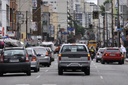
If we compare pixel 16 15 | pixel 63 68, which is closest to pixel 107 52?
pixel 63 68

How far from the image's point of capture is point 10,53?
1174 inches

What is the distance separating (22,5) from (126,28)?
38315 mm

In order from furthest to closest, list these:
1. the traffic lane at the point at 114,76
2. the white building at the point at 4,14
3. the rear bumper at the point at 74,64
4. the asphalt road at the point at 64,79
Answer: the white building at the point at 4,14 < the rear bumper at the point at 74,64 < the traffic lane at the point at 114,76 < the asphalt road at the point at 64,79

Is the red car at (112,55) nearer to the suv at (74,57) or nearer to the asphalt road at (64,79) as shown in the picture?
the asphalt road at (64,79)

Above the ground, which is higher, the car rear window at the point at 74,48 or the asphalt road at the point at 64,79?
A: the car rear window at the point at 74,48

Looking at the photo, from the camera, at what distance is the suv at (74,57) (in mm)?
29766

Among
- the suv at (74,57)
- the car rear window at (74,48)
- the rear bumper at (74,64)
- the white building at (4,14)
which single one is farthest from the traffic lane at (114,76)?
the white building at (4,14)

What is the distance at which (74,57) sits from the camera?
29.9m

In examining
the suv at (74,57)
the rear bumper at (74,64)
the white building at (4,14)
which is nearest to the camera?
the suv at (74,57)

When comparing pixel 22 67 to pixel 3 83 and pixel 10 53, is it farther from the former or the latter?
pixel 3 83

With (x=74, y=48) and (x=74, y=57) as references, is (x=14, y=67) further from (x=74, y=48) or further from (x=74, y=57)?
(x=74, y=48)

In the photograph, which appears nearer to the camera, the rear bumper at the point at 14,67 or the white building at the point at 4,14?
the rear bumper at the point at 14,67

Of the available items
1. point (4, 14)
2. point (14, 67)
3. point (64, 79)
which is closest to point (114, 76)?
point (64, 79)

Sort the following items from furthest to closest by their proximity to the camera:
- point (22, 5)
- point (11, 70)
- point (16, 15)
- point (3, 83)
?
point (22, 5), point (16, 15), point (11, 70), point (3, 83)
